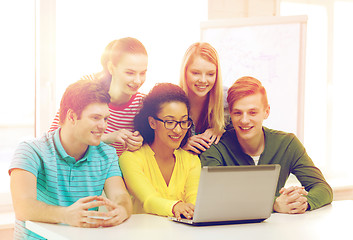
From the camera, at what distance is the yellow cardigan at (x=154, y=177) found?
199 cm

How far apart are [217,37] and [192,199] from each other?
1374 mm

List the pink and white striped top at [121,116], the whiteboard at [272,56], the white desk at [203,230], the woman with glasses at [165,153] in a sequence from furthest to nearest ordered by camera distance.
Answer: the whiteboard at [272,56] < the pink and white striped top at [121,116] < the woman with glasses at [165,153] < the white desk at [203,230]

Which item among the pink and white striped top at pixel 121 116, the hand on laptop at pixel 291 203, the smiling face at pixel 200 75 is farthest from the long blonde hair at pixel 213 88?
the hand on laptop at pixel 291 203

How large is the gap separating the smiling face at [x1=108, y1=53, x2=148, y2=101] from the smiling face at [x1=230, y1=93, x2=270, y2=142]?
53cm

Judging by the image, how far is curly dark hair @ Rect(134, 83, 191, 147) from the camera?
2215 mm

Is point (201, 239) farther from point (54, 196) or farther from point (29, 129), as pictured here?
point (29, 129)

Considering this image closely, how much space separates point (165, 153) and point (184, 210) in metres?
0.50

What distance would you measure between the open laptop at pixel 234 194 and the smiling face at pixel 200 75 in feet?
2.71

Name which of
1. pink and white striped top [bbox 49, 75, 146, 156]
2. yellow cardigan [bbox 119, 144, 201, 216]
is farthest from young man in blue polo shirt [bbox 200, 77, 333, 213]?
pink and white striped top [bbox 49, 75, 146, 156]

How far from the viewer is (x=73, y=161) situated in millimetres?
1917

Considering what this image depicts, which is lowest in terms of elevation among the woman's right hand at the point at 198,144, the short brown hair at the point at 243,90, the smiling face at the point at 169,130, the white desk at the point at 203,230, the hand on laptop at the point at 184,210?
the white desk at the point at 203,230

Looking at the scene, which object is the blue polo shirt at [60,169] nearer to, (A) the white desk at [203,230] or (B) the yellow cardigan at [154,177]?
(B) the yellow cardigan at [154,177]

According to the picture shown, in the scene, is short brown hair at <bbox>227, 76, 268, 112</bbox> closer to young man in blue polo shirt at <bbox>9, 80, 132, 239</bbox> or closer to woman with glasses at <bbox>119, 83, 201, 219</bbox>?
woman with glasses at <bbox>119, 83, 201, 219</bbox>

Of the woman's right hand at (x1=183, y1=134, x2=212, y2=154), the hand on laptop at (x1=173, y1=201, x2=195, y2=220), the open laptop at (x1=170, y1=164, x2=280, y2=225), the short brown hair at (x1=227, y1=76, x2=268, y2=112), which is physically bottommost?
the hand on laptop at (x1=173, y1=201, x2=195, y2=220)
